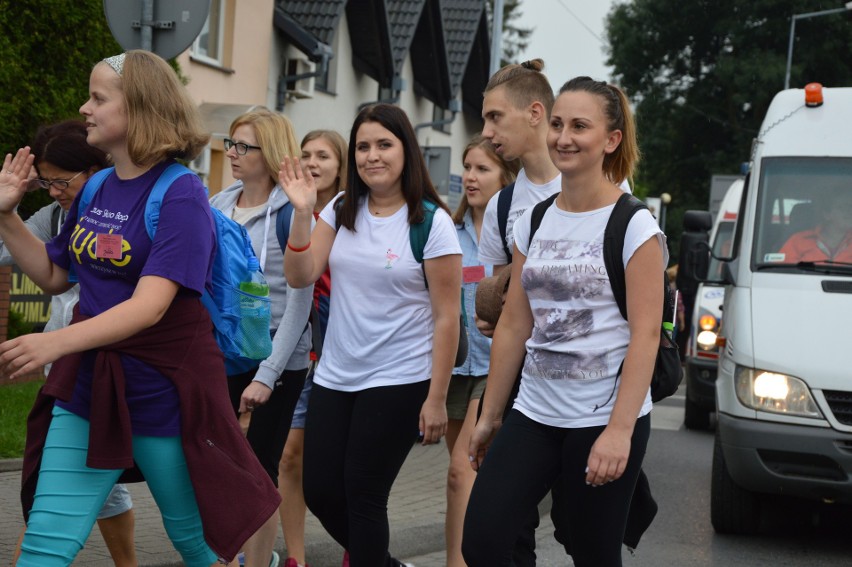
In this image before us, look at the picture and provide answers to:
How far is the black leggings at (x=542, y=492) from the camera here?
3834mm

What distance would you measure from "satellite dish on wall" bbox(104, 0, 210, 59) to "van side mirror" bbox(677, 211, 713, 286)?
123 inches

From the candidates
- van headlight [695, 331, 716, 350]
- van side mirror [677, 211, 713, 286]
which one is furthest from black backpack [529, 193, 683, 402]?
van headlight [695, 331, 716, 350]

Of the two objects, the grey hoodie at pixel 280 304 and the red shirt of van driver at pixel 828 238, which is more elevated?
the red shirt of van driver at pixel 828 238

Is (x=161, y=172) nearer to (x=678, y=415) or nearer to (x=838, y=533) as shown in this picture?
(x=838, y=533)

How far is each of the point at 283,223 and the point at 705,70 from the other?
39.5 m

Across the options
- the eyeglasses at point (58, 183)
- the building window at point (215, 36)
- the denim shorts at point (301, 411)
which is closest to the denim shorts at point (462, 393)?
the denim shorts at point (301, 411)

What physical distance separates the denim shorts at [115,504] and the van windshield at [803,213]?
14.6 ft

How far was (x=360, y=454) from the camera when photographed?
456 centimetres

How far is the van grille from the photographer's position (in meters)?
6.78

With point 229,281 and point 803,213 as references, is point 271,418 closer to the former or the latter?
point 229,281

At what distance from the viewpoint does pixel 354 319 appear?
4699 mm

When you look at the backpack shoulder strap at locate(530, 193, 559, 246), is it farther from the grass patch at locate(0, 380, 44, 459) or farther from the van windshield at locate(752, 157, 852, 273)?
the grass patch at locate(0, 380, 44, 459)

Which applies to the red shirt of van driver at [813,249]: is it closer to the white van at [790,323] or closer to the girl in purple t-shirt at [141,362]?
the white van at [790,323]

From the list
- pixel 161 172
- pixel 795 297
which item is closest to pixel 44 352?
pixel 161 172
